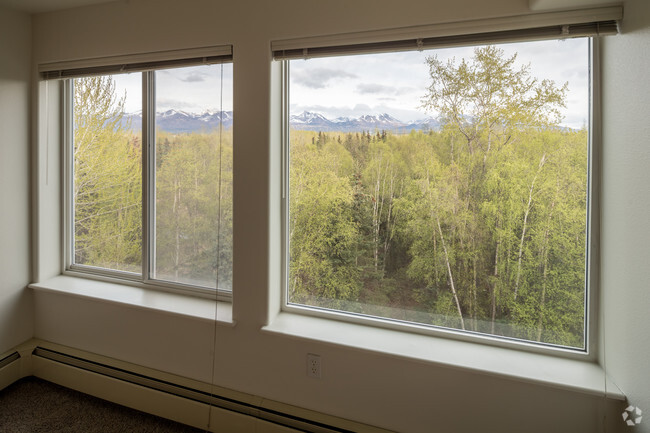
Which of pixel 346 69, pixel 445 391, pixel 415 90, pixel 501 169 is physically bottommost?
pixel 445 391

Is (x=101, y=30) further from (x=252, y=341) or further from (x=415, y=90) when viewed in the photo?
(x=252, y=341)

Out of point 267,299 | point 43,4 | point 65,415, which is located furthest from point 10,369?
point 43,4

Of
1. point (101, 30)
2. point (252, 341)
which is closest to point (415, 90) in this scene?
point (252, 341)

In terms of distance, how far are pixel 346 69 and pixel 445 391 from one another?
1.63m

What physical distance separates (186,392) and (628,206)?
89.0 inches

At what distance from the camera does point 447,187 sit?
1558mm

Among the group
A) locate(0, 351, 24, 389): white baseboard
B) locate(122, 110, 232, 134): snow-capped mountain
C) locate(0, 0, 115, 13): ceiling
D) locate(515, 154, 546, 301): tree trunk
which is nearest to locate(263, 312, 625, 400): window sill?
locate(515, 154, 546, 301): tree trunk

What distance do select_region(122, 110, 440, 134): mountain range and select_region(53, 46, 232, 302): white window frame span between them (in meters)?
0.12

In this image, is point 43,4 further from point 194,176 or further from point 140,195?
point 194,176

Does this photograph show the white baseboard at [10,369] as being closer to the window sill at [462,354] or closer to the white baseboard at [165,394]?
the white baseboard at [165,394]

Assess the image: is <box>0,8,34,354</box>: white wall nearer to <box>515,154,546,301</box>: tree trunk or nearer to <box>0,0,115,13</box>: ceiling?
<box>0,0,115,13</box>: ceiling

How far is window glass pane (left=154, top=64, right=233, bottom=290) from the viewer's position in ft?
6.24

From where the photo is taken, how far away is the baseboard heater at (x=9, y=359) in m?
2.08

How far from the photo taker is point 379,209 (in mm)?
1674
